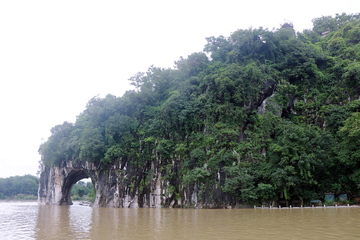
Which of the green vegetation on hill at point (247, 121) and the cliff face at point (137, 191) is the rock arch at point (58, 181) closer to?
the cliff face at point (137, 191)

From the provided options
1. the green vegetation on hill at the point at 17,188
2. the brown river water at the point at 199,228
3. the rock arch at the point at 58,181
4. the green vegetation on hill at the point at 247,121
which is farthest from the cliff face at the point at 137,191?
the green vegetation on hill at the point at 17,188

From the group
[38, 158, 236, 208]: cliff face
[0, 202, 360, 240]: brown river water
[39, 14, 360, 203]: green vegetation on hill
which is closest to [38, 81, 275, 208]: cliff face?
[38, 158, 236, 208]: cliff face

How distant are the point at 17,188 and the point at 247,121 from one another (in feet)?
192

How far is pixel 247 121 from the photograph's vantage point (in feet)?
71.8

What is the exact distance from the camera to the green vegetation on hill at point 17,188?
184 feet

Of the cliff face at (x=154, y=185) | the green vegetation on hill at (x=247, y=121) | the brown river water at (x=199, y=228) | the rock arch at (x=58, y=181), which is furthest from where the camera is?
the rock arch at (x=58, y=181)

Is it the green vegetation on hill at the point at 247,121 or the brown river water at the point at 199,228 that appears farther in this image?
the green vegetation on hill at the point at 247,121

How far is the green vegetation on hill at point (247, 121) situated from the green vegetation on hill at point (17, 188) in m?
36.6

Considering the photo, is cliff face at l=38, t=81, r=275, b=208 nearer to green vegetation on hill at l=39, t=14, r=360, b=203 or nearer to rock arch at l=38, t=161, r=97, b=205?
green vegetation on hill at l=39, t=14, r=360, b=203

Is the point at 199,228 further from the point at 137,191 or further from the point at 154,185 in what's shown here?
the point at 137,191

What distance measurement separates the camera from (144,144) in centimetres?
2561

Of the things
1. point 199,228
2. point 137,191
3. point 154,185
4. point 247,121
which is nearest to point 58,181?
point 137,191

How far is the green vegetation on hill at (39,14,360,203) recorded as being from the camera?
16703 millimetres

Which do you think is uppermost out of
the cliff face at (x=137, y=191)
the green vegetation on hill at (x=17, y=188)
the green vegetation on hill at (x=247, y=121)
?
the green vegetation on hill at (x=247, y=121)
